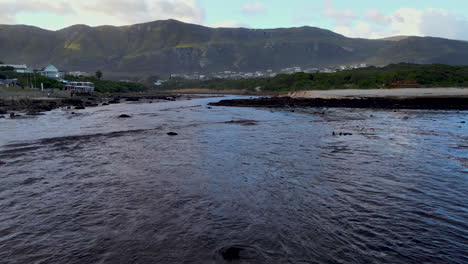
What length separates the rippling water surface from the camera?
5.69 meters

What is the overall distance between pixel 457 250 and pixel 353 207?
2.46m

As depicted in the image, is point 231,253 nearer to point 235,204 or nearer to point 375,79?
point 235,204

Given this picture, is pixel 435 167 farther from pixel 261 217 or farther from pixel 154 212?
pixel 154 212

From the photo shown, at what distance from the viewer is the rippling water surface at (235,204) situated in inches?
224

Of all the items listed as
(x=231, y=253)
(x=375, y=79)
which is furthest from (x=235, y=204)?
(x=375, y=79)

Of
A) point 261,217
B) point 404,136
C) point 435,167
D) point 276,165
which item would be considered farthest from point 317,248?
point 404,136

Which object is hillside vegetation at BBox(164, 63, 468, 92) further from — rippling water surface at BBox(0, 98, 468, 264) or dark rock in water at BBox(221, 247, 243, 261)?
dark rock in water at BBox(221, 247, 243, 261)

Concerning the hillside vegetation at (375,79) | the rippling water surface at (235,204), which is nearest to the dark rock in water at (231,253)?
the rippling water surface at (235,204)

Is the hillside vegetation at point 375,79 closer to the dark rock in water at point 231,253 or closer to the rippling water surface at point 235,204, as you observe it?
the rippling water surface at point 235,204

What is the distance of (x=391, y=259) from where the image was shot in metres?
5.37

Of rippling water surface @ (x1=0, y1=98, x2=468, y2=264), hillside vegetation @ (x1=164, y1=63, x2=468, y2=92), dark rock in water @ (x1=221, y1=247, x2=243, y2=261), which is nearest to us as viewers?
dark rock in water @ (x1=221, y1=247, x2=243, y2=261)

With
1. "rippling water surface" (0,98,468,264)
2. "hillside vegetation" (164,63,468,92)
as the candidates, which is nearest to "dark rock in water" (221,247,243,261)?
"rippling water surface" (0,98,468,264)

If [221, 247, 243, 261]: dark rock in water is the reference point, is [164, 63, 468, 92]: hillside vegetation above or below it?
above

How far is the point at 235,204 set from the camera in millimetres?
8117
